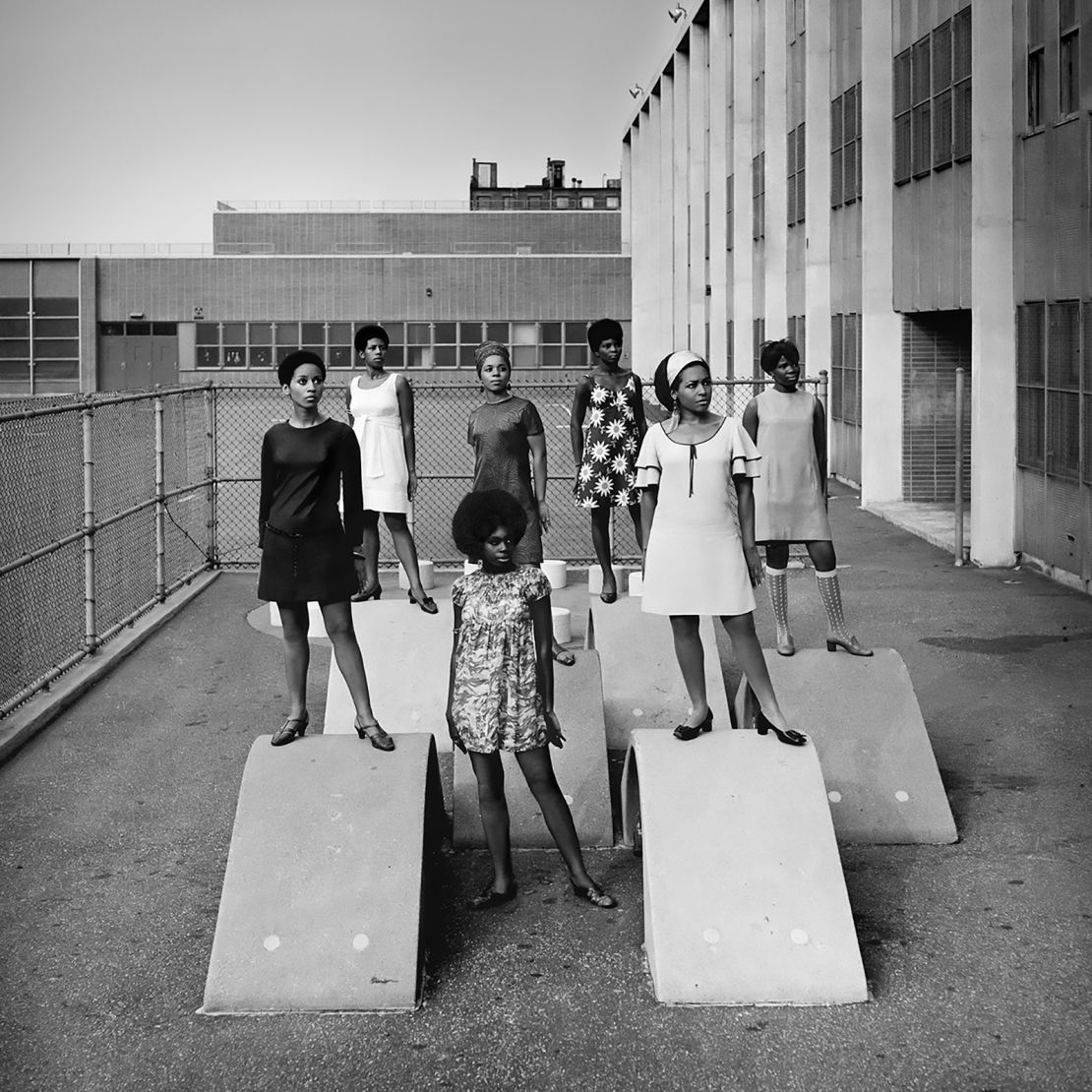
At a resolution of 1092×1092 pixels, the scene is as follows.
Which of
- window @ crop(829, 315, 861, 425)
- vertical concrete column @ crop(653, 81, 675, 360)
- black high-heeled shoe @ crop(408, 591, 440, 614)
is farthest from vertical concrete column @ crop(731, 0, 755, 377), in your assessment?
black high-heeled shoe @ crop(408, 591, 440, 614)

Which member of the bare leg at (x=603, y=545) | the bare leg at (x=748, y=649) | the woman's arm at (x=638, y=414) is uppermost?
the woman's arm at (x=638, y=414)

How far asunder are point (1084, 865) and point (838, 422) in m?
22.5

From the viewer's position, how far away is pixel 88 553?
13141mm

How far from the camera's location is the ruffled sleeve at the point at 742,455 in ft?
26.2

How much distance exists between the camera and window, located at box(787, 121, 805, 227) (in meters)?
32.6

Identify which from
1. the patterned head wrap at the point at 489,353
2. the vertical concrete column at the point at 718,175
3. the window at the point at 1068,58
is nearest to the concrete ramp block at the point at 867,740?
the patterned head wrap at the point at 489,353

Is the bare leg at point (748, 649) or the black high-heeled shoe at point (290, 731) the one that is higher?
the bare leg at point (748, 649)

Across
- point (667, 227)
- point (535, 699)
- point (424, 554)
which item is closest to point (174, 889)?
point (535, 699)

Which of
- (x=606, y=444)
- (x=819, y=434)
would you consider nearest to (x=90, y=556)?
(x=606, y=444)

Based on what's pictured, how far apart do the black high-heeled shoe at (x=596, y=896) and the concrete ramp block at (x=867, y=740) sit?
1.51 m

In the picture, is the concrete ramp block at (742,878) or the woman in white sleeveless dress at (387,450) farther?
the woman in white sleeveless dress at (387,450)

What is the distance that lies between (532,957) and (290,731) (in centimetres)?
161

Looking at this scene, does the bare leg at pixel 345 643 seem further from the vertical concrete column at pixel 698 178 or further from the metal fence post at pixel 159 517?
the vertical concrete column at pixel 698 178

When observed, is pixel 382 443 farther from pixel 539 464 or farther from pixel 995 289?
pixel 995 289
